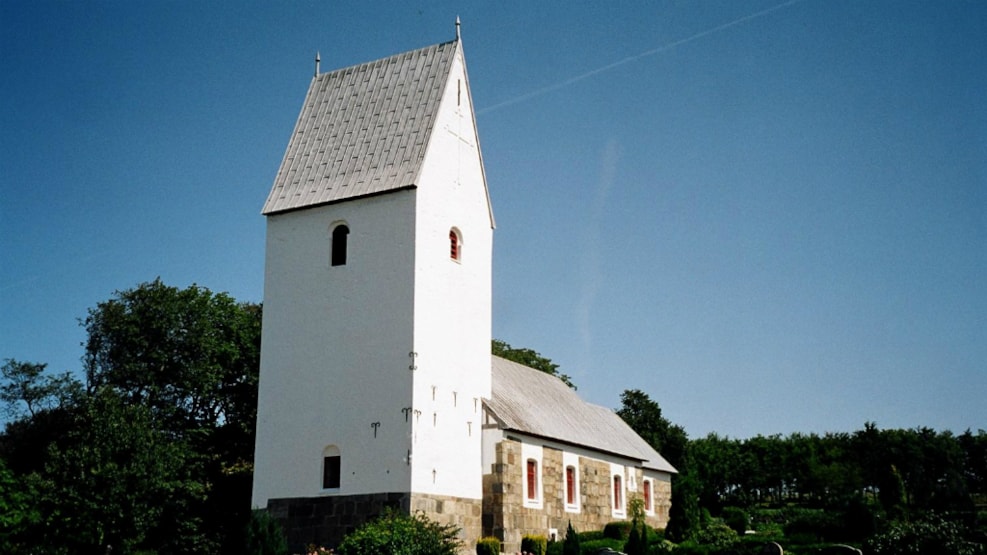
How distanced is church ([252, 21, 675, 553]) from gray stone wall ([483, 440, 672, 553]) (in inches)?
2.3

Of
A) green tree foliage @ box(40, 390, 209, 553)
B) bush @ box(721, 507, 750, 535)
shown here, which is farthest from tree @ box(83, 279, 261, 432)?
bush @ box(721, 507, 750, 535)

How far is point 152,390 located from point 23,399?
4.86 m

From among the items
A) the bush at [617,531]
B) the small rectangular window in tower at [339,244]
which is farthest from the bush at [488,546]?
the small rectangular window in tower at [339,244]

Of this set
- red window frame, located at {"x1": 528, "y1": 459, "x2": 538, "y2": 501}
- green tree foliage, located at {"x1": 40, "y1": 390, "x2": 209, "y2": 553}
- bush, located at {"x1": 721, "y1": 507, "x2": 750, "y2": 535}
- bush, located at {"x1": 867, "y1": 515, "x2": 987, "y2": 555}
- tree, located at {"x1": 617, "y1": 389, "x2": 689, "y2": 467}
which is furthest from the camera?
tree, located at {"x1": 617, "y1": 389, "x2": 689, "y2": 467}

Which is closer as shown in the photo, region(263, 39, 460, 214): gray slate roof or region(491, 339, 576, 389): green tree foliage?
region(263, 39, 460, 214): gray slate roof

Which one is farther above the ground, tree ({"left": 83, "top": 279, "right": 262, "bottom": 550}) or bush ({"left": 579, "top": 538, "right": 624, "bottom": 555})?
tree ({"left": 83, "top": 279, "right": 262, "bottom": 550})

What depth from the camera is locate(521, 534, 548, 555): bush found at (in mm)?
25234

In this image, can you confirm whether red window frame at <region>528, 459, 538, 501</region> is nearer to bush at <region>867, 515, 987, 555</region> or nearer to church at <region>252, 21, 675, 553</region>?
church at <region>252, 21, 675, 553</region>

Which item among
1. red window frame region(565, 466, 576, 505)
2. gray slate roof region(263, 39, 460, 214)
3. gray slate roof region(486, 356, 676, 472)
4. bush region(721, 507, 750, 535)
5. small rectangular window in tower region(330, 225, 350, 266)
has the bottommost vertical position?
bush region(721, 507, 750, 535)

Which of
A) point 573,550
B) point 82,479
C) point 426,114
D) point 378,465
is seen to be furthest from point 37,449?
point 573,550

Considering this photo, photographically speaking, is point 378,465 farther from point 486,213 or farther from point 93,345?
point 93,345

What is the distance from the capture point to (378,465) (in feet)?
76.6

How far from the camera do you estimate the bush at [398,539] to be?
20.2 meters

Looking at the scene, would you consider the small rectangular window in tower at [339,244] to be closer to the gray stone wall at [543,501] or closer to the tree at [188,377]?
the gray stone wall at [543,501]
